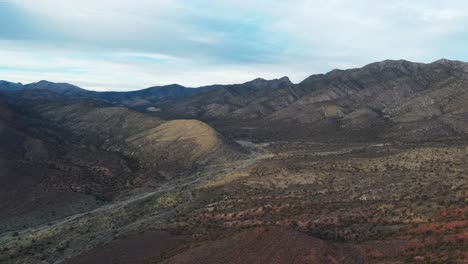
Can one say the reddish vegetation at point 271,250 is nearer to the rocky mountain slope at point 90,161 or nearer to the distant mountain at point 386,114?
the rocky mountain slope at point 90,161

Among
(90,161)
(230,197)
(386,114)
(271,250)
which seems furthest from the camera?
(386,114)

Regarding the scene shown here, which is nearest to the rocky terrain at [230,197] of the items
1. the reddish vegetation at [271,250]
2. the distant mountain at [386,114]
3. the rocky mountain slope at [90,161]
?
the reddish vegetation at [271,250]

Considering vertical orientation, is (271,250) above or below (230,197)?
above

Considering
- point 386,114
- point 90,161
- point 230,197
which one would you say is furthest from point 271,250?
point 386,114

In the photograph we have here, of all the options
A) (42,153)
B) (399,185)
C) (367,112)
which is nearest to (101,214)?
(399,185)

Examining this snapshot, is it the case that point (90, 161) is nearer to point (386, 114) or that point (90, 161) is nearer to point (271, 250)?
point (271, 250)

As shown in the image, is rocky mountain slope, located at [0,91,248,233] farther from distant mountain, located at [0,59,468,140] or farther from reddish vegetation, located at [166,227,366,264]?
distant mountain, located at [0,59,468,140]
